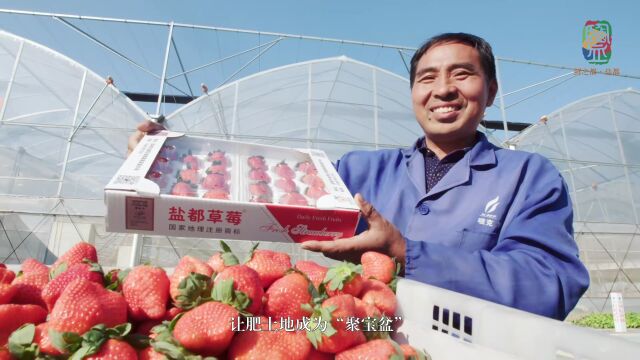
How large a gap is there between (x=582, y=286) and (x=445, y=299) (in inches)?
24.6

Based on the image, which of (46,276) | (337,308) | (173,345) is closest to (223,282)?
(173,345)

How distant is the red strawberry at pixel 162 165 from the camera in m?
1.23

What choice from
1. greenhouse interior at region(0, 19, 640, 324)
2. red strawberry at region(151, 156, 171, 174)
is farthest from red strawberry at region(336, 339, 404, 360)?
greenhouse interior at region(0, 19, 640, 324)

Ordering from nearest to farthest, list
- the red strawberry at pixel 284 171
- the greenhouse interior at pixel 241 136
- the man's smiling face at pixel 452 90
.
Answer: the red strawberry at pixel 284 171
the man's smiling face at pixel 452 90
the greenhouse interior at pixel 241 136

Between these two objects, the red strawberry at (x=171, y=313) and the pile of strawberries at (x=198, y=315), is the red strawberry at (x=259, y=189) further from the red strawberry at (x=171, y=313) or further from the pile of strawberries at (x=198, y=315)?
the red strawberry at (x=171, y=313)

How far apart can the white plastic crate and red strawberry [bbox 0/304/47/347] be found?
895 mm

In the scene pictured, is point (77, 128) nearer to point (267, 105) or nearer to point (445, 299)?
point (267, 105)

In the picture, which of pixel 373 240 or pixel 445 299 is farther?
pixel 373 240

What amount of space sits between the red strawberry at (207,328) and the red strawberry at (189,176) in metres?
0.49

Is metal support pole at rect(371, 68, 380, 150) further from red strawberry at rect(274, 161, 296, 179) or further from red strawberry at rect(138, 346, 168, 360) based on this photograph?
red strawberry at rect(138, 346, 168, 360)

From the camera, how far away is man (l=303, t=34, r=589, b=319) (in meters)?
1.15

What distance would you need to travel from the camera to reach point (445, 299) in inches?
34.5

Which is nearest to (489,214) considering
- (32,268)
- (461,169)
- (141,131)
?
(461,169)

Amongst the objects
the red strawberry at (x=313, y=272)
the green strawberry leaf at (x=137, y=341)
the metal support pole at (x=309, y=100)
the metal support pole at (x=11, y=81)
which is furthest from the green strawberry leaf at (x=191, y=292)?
the metal support pole at (x=11, y=81)
